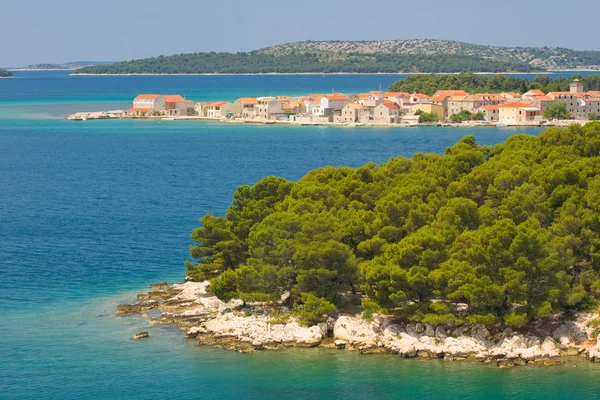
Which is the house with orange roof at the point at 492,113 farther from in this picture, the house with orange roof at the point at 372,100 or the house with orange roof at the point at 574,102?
the house with orange roof at the point at 372,100

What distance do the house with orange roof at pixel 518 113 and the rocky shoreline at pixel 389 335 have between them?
7431cm

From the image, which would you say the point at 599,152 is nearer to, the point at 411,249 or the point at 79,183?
the point at 411,249

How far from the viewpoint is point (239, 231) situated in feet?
107

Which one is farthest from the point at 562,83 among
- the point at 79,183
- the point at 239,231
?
the point at 239,231

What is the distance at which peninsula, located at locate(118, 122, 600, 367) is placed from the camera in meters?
25.8

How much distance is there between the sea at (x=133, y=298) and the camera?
2400 centimetres

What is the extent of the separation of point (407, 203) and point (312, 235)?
3505mm

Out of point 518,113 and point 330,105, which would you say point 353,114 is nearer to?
point 330,105

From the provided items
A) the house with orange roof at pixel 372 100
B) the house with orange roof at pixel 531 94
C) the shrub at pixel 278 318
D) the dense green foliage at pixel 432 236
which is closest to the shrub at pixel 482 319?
the dense green foliage at pixel 432 236

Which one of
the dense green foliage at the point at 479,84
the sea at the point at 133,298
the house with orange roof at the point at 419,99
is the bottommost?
the sea at the point at 133,298

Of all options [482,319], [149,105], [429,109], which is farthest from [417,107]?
[482,319]

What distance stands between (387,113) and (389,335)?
80.3 metres

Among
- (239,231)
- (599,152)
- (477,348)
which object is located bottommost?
(477,348)

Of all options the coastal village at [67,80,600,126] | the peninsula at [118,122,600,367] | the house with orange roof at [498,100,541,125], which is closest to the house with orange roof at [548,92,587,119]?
the coastal village at [67,80,600,126]
